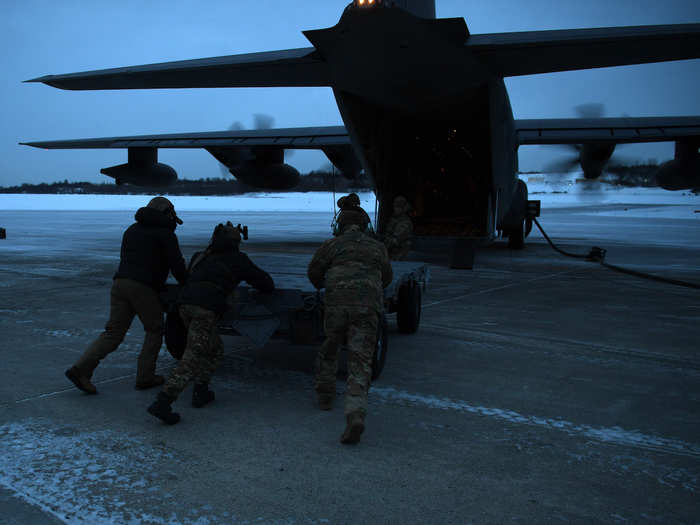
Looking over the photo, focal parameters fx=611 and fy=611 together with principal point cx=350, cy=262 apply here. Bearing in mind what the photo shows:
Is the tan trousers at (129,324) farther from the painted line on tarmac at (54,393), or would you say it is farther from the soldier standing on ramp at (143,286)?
the painted line on tarmac at (54,393)

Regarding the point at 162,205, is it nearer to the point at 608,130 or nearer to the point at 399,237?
the point at 399,237

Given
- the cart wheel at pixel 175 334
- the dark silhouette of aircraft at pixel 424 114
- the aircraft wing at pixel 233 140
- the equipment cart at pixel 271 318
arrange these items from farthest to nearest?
the aircraft wing at pixel 233 140, the dark silhouette of aircraft at pixel 424 114, the cart wheel at pixel 175 334, the equipment cart at pixel 271 318

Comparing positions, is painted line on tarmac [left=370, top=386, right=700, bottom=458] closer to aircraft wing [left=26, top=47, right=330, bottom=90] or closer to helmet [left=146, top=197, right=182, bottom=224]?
helmet [left=146, top=197, right=182, bottom=224]

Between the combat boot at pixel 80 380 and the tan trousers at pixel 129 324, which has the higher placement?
the tan trousers at pixel 129 324

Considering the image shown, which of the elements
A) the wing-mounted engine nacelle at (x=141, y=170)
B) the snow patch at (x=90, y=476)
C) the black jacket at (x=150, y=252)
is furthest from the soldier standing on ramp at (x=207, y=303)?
the wing-mounted engine nacelle at (x=141, y=170)

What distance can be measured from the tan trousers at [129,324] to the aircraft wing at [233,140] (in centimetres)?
1443

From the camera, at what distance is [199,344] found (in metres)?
4.84

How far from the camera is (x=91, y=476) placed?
370 centimetres

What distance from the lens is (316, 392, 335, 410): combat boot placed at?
5.00 meters

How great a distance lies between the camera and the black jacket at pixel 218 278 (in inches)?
195

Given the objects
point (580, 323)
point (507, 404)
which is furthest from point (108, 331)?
point (580, 323)

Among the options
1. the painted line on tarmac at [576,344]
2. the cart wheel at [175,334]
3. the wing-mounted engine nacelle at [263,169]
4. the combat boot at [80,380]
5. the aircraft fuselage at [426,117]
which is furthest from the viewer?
the wing-mounted engine nacelle at [263,169]

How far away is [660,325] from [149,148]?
1812 cm

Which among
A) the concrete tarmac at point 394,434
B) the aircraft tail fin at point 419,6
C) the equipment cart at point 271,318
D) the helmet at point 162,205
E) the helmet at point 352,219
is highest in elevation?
the aircraft tail fin at point 419,6
